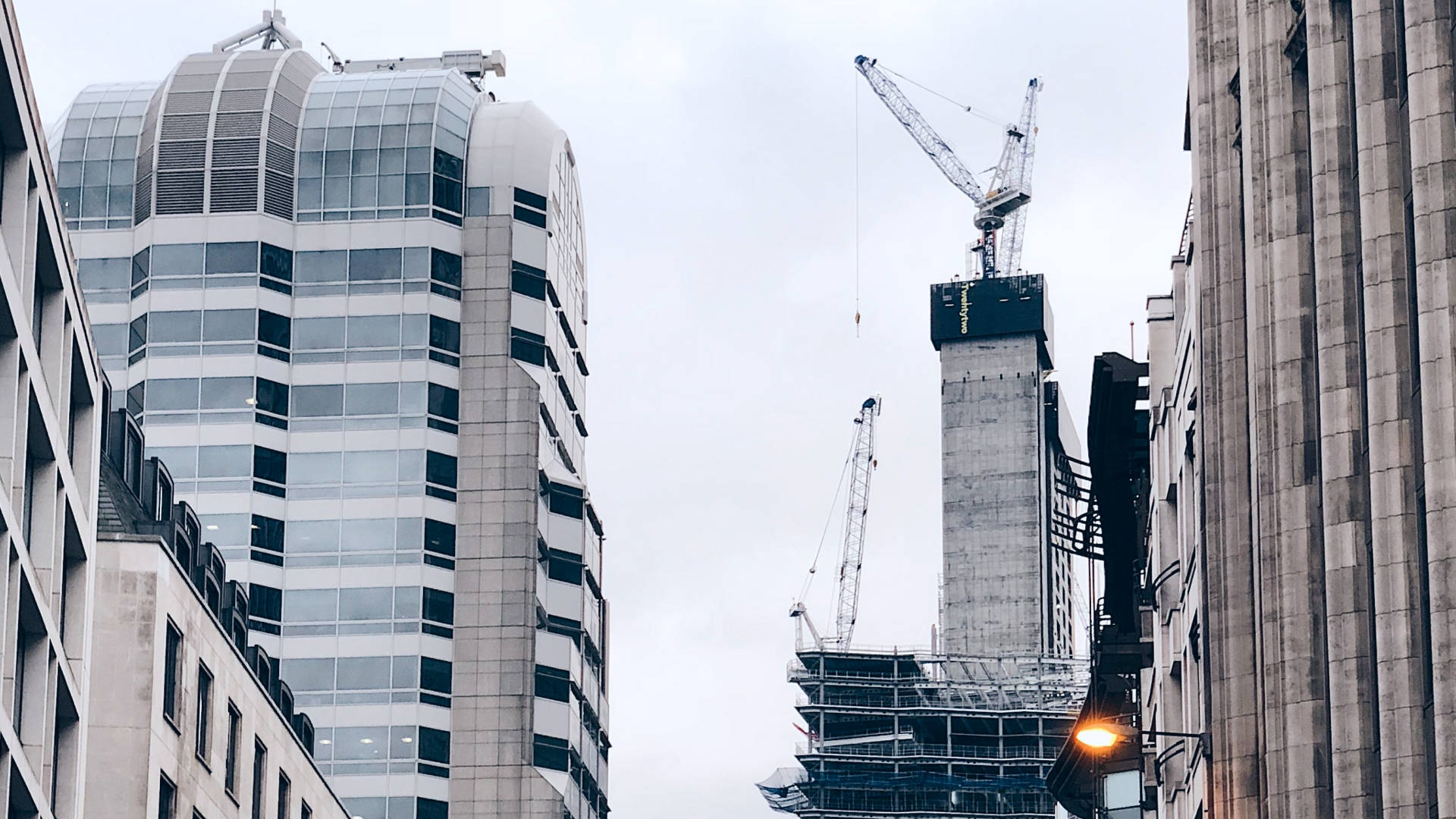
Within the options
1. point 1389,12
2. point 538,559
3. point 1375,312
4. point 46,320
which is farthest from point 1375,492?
point 538,559

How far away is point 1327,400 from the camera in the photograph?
42.8 metres

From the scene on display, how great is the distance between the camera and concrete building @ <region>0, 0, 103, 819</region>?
1634 inches

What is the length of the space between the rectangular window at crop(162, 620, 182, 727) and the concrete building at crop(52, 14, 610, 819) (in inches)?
2349

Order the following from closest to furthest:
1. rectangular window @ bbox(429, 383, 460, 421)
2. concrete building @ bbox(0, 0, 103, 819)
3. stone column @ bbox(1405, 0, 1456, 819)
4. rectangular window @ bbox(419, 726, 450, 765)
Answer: stone column @ bbox(1405, 0, 1456, 819) < concrete building @ bbox(0, 0, 103, 819) < rectangular window @ bbox(419, 726, 450, 765) < rectangular window @ bbox(429, 383, 460, 421)

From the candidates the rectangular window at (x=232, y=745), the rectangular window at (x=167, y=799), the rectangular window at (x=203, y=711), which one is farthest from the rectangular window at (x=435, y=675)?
the rectangular window at (x=167, y=799)

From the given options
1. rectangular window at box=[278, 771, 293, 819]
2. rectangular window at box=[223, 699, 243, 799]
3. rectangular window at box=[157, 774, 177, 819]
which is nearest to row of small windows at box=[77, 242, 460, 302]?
rectangular window at box=[278, 771, 293, 819]

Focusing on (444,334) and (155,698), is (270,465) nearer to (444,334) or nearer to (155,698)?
(444,334)

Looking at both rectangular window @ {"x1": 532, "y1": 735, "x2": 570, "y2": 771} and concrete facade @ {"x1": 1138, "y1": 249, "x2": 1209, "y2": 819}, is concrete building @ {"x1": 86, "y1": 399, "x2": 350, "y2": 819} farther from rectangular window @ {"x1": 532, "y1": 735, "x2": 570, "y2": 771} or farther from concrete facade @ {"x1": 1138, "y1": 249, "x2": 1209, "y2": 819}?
rectangular window @ {"x1": 532, "y1": 735, "x2": 570, "y2": 771}

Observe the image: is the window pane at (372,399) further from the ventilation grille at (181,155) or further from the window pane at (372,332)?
the ventilation grille at (181,155)

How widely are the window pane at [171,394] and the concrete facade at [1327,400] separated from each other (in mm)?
76116

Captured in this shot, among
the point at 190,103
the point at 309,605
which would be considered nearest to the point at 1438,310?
the point at 309,605

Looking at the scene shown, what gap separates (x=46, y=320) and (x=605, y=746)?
3821 inches

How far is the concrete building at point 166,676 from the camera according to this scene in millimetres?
56156

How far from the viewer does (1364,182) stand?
40844 millimetres
